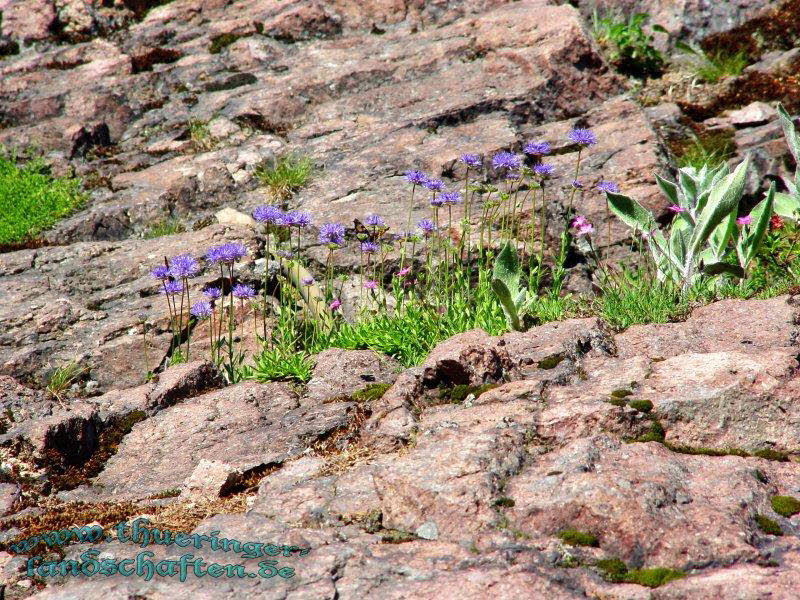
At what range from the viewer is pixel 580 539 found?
338cm

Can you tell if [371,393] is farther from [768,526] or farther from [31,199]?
[31,199]

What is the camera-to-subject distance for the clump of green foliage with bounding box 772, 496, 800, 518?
3537mm

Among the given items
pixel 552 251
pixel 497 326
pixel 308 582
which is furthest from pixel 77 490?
pixel 552 251

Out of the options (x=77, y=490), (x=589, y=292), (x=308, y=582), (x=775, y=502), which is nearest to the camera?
(x=308, y=582)

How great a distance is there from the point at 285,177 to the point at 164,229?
1.32m

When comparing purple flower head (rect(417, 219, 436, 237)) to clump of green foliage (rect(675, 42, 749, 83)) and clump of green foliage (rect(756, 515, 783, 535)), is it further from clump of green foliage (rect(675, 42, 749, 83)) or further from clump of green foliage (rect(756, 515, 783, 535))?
clump of green foliage (rect(675, 42, 749, 83))

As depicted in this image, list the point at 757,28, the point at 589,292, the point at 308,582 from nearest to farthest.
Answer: the point at 308,582 < the point at 589,292 < the point at 757,28

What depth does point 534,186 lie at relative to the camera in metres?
6.14

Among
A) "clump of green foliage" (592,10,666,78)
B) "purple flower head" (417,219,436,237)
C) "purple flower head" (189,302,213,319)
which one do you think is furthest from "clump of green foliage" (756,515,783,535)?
"clump of green foliage" (592,10,666,78)

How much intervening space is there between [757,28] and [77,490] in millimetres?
9556

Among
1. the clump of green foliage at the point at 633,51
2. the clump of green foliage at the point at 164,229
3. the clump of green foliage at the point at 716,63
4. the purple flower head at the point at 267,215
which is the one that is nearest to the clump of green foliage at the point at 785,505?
the purple flower head at the point at 267,215

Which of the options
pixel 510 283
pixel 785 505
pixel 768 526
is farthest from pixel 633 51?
pixel 768 526

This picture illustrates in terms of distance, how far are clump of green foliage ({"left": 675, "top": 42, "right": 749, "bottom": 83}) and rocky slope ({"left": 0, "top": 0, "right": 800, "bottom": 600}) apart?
0.95ft

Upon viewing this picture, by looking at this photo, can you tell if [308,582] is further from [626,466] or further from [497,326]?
[497,326]
